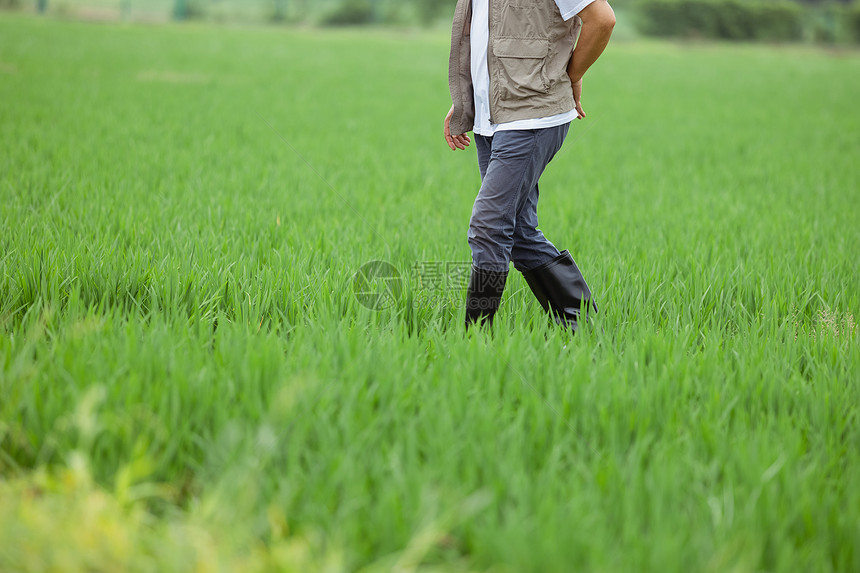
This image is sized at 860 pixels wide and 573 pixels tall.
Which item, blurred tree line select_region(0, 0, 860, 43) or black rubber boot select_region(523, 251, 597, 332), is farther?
blurred tree line select_region(0, 0, 860, 43)

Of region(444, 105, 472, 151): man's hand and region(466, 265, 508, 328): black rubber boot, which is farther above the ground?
region(444, 105, 472, 151): man's hand

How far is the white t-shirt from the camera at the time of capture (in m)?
2.28

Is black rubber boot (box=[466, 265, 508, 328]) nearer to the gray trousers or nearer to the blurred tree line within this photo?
the gray trousers

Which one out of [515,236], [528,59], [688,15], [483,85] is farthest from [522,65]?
[688,15]

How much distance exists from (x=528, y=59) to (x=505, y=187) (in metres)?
0.44

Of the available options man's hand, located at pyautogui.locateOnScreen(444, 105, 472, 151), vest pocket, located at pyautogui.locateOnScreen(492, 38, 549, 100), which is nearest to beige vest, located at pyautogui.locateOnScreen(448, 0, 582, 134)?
vest pocket, located at pyautogui.locateOnScreen(492, 38, 549, 100)

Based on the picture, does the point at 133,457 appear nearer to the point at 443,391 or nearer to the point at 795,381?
the point at 443,391

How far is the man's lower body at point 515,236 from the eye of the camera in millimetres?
2293

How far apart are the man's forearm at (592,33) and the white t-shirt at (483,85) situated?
2.8 inches

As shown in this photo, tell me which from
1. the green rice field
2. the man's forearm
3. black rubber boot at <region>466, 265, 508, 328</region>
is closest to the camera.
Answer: the green rice field

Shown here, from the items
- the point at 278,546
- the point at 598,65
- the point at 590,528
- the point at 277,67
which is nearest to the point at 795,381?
the point at 590,528

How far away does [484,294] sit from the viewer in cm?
243

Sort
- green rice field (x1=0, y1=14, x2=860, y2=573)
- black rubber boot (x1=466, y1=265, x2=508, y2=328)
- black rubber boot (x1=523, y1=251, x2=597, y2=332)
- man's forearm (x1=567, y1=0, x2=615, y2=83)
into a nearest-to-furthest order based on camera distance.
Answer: green rice field (x1=0, y1=14, x2=860, y2=573) → man's forearm (x1=567, y1=0, x2=615, y2=83) → black rubber boot (x1=466, y1=265, x2=508, y2=328) → black rubber boot (x1=523, y1=251, x2=597, y2=332)

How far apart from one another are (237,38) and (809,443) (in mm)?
20753
